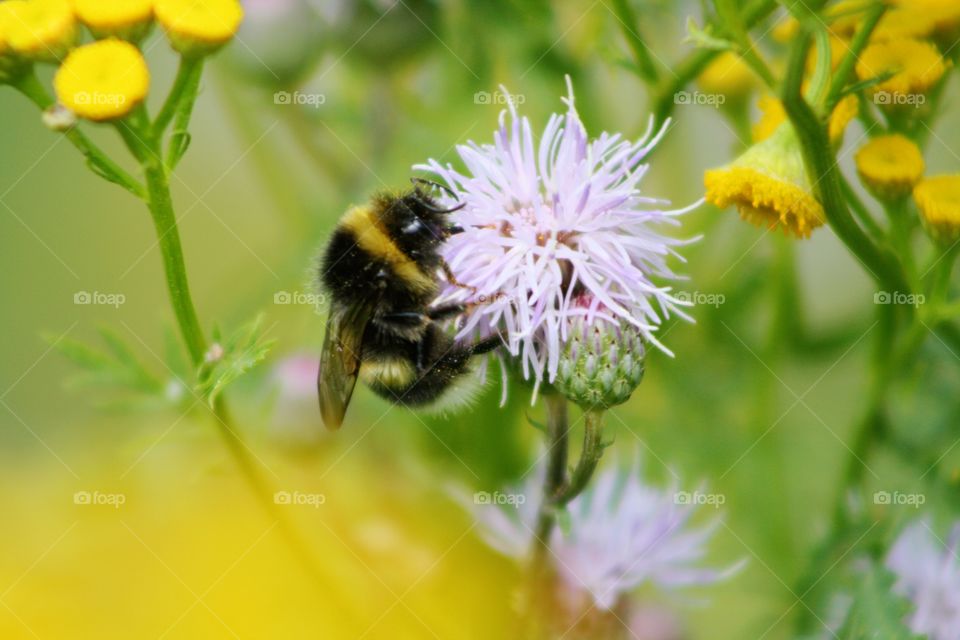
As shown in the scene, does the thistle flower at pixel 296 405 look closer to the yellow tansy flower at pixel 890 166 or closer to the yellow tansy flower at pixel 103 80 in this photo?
the yellow tansy flower at pixel 103 80

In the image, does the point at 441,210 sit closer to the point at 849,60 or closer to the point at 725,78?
the point at 849,60

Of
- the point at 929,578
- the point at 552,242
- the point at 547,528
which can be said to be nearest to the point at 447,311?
the point at 552,242

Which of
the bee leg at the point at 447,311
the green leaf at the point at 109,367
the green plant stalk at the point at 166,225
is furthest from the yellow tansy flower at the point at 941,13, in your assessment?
the green leaf at the point at 109,367

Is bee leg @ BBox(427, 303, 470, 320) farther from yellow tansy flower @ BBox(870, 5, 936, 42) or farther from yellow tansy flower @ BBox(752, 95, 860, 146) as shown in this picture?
yellow tansy flower @ BBox(870, 5, 936, 42)

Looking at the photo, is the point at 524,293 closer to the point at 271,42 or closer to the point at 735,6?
the point at 735,6

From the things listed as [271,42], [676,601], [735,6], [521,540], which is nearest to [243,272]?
[271,42]
